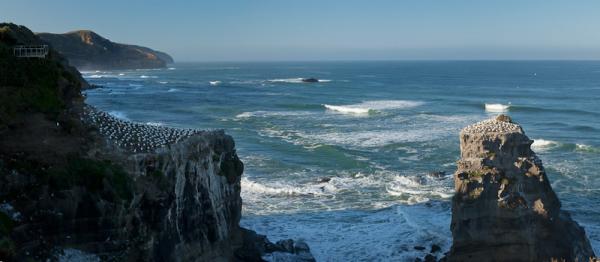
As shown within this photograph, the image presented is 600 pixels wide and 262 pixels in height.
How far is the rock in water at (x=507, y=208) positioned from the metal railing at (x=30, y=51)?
600 inches

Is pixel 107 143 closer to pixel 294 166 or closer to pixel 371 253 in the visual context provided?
pixel 371 253

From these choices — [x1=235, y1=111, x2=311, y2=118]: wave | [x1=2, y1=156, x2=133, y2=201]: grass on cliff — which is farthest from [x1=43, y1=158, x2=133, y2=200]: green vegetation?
[x1=235, y1=111, x2=311, y2=118]: wave

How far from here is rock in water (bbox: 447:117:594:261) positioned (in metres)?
21.7

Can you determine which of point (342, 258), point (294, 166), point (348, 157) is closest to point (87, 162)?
point (342, 258)

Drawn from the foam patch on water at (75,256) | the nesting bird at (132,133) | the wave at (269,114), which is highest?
the nesting bird at (132,133)

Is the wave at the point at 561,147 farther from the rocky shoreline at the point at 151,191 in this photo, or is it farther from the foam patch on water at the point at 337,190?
the rocky shoreline at the point at 151,191

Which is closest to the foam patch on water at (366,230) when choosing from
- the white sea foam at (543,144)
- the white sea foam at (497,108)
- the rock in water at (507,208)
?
the rock in water at (507,208)

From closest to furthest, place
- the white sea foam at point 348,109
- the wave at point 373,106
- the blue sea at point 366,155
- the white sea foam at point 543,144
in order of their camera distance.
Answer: the blue sea at point 366,155 → the white sea foam at point 543,144 → the white sea foam at point 348,109 → the wave at point 373,106

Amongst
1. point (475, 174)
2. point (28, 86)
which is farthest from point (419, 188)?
point (28, 86)

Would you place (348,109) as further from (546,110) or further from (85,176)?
(85,176)

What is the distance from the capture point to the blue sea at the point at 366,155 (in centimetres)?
2802

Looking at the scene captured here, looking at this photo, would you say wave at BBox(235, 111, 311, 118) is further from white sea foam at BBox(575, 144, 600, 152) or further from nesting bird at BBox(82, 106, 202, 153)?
nesting bird at BBox(82, 106, 202, 153)

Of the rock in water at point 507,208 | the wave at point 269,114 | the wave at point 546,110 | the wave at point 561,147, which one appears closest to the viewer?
the rock in water at point 507,208

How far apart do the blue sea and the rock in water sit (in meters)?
3.46
